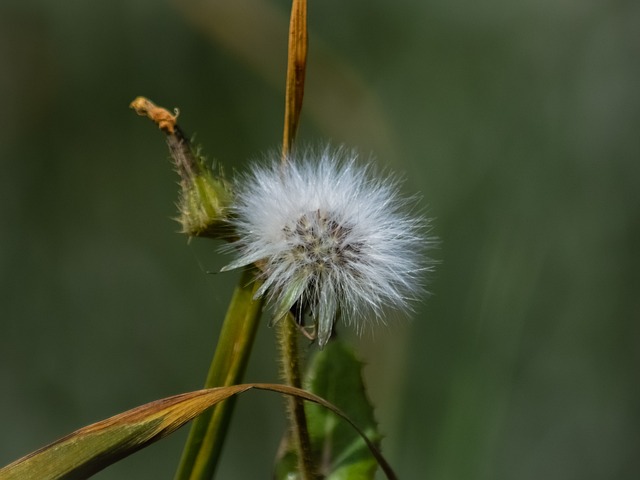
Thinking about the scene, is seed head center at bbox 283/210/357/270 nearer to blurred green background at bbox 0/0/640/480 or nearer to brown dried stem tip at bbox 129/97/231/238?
brown dried stem tip at bbox 129/97/231/238

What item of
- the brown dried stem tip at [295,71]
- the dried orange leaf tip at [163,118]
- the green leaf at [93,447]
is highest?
the brown dried stem tip at [295,71]

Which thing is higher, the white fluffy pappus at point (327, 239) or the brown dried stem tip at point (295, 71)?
the brown dried stem tip at point (295, 71)

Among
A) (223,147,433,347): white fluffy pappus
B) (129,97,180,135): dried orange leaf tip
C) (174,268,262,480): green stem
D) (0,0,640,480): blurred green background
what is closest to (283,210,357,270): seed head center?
(223,147,433,347): white fluffy pappus

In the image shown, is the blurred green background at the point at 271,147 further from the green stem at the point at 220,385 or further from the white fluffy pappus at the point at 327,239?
the green stem at the point at 220,385

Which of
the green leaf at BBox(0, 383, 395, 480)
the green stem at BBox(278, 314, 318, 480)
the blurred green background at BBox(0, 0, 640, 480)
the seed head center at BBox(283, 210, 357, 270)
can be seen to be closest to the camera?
the green leaf at BBox(0, 383, 395, 480)

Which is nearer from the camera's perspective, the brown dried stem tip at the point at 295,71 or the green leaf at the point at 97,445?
the green leaf at the point at 97,445

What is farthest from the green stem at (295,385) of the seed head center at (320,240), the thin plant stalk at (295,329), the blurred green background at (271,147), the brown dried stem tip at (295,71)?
the blurred green background at (271,147)
